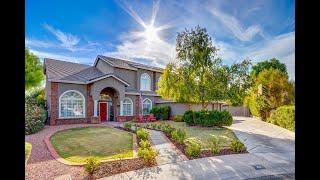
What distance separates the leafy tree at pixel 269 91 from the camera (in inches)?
454

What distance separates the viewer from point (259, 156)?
5.88m

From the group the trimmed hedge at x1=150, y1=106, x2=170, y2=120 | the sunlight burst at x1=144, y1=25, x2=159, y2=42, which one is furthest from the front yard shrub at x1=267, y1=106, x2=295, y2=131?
the sunlight burst at x1=144, y1=25, x2=159, y2=42

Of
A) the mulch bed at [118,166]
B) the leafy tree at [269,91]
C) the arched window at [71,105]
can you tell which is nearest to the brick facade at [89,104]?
the arched window at [71,105]

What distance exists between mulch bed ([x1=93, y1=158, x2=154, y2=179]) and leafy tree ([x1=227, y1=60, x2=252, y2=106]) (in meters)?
6.92

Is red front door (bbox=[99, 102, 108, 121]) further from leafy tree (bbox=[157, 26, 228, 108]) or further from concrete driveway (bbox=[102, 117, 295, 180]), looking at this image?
concrete driveway (bbox=[102, 117, 295, 180])

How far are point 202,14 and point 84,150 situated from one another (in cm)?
492

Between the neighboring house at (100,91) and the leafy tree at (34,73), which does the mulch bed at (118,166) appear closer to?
the neighboring house at (100,91)

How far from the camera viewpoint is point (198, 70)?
10.9 meters

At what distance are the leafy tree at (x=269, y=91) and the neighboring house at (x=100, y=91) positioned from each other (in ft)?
15.4

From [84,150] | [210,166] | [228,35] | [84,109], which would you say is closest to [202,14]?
[228,35]

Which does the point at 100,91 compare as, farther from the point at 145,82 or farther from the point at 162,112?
the point at 162,112

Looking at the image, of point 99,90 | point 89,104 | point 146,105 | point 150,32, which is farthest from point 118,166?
point 146,105

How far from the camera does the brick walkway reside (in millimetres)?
5545
